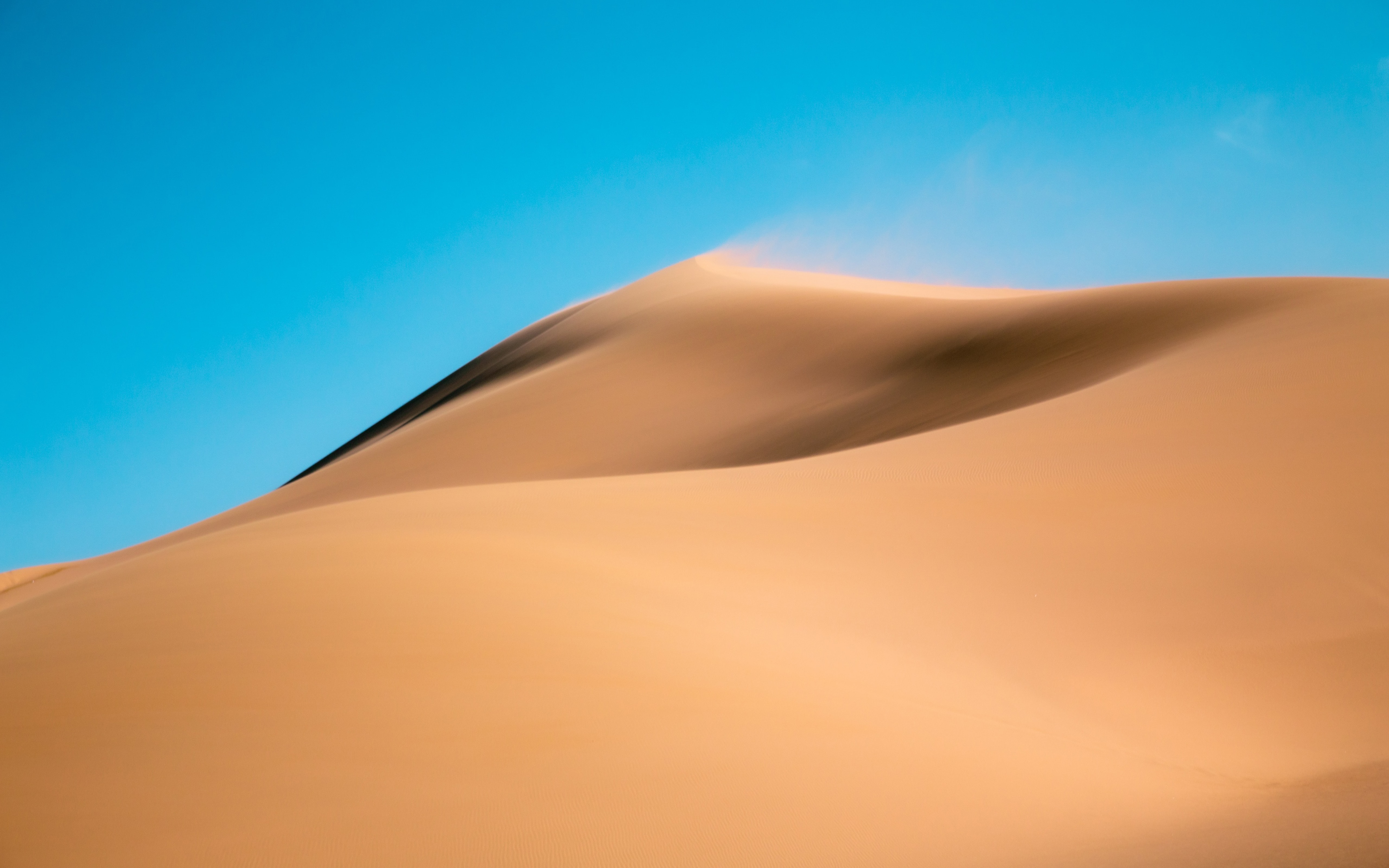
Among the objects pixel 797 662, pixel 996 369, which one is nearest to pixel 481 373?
pixel 996 369

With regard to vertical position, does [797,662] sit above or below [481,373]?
below

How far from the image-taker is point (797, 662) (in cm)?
573

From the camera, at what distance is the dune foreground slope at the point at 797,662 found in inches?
155

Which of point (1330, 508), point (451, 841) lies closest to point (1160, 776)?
point (451, 841)

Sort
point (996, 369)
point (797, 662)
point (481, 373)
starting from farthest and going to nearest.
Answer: point (481, 373)
point (996, 369)
point (797, 662)

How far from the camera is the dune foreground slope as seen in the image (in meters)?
3.94

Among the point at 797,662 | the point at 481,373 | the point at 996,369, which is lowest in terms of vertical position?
the point at 797,662

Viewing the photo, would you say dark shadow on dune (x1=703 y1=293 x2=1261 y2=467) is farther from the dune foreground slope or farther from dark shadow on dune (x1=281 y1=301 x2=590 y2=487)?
dark shadow on dune (x1=281 y1=301 x2=590 y2=487)

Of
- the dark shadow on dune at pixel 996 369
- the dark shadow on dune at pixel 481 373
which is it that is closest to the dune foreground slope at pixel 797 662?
the dark shadow on dune at pixel 996 369

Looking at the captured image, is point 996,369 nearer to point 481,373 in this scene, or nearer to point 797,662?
point 797,662

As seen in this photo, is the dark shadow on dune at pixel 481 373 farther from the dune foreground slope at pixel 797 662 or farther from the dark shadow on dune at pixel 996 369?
the dune foreground slope at pixel 797 662

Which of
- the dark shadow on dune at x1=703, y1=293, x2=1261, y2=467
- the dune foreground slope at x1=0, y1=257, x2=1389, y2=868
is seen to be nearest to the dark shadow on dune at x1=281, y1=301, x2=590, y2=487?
the dark shadow on dune at x1=703, y1=293, x2=1261, y2=467

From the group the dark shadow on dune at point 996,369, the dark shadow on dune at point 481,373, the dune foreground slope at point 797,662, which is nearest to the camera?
the dune foreground slope at point 797,662

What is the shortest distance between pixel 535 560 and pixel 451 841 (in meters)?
2.97
